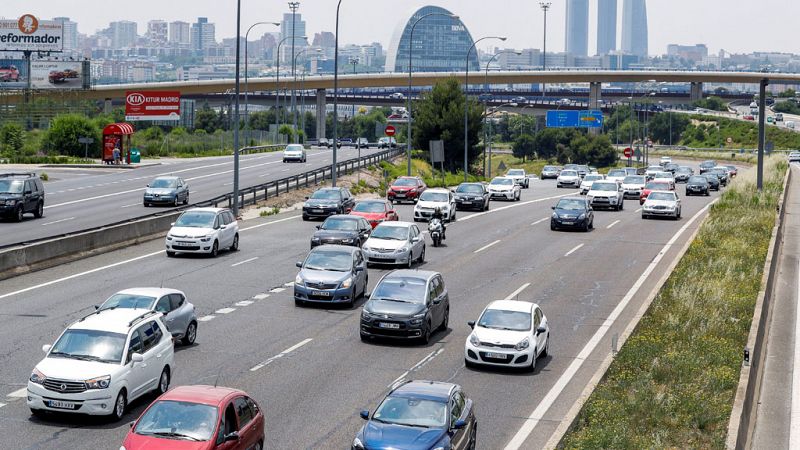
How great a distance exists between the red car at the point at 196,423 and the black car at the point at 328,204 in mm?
34699

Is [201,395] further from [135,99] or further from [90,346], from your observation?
[135,99]

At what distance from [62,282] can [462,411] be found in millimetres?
19130

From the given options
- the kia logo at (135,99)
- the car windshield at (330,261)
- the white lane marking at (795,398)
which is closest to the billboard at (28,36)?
the kia logo at (135,99)

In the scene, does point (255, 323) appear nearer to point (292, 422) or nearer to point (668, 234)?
point (292, 422)

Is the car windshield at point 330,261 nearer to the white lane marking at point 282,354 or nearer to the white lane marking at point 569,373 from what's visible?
the white lane marking at point 282,354

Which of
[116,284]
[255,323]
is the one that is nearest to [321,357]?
[255,323]

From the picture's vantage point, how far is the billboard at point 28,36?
131m

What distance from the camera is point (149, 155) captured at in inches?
3915

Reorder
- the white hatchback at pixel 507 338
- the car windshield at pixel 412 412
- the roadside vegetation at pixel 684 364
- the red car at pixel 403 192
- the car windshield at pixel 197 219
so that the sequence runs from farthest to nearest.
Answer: the red car at pixel 403 192, the car windshield at pixel 197 219, the white hatchback at pixel 507 338, the roadside vegetation at pixel 684 364, the car windshield at pixel 412 412

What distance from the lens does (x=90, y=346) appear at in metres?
18.5

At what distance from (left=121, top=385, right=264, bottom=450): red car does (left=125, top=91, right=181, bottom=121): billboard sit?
301 feet

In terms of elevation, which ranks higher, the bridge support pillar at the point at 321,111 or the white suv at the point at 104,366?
the bridge support pillar at the point at 321,111

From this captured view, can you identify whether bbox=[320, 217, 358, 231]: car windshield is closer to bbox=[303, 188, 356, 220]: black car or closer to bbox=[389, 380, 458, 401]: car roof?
bbox=[303, 188, 356, 220]: black car

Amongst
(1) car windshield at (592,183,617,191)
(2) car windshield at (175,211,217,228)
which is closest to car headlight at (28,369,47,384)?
(2) car windshield at (175,211,217,228)
